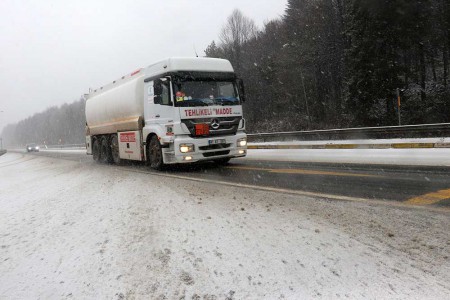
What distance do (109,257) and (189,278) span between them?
3.22 feet

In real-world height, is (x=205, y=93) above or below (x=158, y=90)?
below

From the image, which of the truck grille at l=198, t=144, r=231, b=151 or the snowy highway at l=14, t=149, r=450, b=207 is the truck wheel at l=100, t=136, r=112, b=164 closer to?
the truck grille at l=198, t=144, r=231, b=151

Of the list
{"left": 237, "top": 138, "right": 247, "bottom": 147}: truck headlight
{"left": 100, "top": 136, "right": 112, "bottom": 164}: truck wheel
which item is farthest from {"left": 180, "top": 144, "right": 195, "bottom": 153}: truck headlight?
{"left": 100, "top": 136, "right": 112, "bottom": 164}: truck wheel

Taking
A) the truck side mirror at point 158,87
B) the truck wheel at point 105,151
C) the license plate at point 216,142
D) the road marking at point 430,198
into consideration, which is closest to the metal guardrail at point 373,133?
the license plate at point 216,142

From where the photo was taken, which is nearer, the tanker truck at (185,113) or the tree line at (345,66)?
the tanker truck at (185,113)

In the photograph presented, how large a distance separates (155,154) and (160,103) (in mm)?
1738

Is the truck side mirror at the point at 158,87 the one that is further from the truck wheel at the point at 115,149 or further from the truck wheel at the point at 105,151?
the truck wheel at the point at 105,151

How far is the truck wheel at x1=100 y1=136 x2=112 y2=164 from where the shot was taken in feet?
48.9

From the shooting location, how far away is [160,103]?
9781 millimetres

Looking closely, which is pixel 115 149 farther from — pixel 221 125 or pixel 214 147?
pixel 221 125

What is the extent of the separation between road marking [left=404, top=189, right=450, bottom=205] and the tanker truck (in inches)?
228

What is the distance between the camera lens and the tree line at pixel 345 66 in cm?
2116

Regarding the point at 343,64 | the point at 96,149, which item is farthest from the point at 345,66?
the point at 96,149

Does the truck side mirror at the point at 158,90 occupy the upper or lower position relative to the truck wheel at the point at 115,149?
upper
